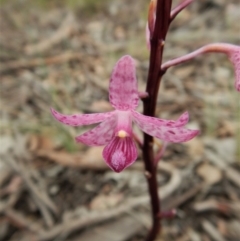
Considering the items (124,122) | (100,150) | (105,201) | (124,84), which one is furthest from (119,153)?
(100,150)

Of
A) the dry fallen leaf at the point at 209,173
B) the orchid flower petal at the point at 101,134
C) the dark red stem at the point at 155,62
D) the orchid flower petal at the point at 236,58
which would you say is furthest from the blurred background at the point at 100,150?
the orchid flower petal at the point at 236,58

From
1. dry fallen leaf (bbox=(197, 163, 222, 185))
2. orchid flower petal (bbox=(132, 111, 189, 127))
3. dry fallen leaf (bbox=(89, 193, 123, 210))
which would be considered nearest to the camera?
orchid flower petal (bbox=(132, 111, 189, 127))

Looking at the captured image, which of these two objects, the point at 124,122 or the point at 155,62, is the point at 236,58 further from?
the point at 124,122

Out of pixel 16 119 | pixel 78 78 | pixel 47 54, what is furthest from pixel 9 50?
pixel 16 119

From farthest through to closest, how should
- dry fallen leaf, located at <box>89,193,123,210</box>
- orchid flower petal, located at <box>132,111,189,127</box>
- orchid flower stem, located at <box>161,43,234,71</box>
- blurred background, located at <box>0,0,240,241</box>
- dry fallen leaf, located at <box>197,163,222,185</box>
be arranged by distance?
dry fallen leaf, located at <box>197,163,222,185</box> → dry fallen leaf, located at <box>89,193,123,210</box> → blurred background, located at <box>0,0,240,241</box> → orchid flower stem, located at <box>161,43,234,71</box> → orchid flower petal, located at <box>132,111,189,127</box>

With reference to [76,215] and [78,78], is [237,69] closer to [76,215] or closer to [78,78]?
[76,215]

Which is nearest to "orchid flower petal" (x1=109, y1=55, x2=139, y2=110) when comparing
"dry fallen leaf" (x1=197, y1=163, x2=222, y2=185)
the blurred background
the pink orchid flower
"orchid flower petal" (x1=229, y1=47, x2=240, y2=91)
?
the pink orchid flower

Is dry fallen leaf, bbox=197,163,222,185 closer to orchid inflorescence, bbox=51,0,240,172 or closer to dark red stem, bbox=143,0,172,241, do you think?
dark red stem, bbox=143,0,172,241

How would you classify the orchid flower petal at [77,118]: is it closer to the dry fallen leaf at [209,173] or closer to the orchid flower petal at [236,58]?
the orchid flower petal at [236,58]
